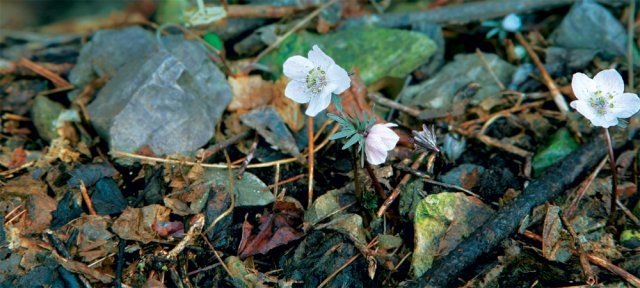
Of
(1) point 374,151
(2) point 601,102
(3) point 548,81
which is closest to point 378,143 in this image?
(1) point 374,151

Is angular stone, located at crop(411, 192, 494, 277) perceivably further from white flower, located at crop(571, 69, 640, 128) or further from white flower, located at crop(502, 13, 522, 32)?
white flower, located at crop(502, 13, 522, 32)

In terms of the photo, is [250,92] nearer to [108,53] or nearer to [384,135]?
[108,53]

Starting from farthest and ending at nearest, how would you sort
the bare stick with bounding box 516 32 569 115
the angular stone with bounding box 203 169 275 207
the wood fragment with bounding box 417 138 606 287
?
the bare stick with bounding box 516 32 569 115 < the angular stone with bounding box 203 169 275 207 < the wood fragment with bounding box 417 138 606 287

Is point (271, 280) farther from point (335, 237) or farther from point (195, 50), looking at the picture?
point (195, 50)

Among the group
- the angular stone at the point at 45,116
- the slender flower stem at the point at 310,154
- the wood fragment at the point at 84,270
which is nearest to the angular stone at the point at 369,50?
the slender flower stem at the point at 310,154

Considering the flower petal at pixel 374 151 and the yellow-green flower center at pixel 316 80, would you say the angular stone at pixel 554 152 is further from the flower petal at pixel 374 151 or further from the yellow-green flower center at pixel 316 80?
the yellow-green flower center at pixel 316 80

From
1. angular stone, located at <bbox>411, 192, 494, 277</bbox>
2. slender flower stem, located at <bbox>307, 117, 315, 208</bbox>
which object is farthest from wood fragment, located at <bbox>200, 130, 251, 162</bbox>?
angular stone, located at <bbox>411, 192, 494, 277</bbox>
